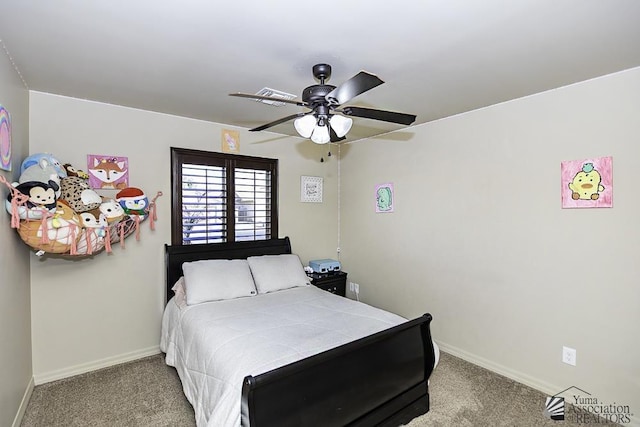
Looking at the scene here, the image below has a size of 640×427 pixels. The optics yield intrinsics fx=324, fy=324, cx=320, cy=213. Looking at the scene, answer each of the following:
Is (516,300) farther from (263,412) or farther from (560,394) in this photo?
(263,412)

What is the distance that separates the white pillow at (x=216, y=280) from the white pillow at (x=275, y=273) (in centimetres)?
9

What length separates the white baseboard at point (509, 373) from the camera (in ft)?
8.26

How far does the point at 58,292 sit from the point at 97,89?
5.64 ft

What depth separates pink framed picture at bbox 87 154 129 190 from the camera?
2855 millimetres

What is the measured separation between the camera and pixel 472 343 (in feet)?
10.1

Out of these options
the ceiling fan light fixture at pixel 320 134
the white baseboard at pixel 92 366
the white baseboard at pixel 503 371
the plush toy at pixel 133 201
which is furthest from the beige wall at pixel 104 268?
the white baseboard at pixel 503 371

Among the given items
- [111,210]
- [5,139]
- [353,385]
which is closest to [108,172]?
[111,210]

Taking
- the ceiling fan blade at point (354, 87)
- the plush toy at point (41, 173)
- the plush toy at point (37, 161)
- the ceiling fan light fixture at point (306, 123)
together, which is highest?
the ceiling fan blade at point (354, 87)

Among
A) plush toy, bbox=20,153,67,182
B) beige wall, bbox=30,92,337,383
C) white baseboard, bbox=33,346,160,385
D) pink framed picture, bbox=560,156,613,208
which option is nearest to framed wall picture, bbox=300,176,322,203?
beige wall, bbox=30,92,337,383

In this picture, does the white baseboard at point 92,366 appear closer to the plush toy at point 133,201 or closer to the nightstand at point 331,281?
the plush toy at point 133,201

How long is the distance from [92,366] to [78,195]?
1551 mm

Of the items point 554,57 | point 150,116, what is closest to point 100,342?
point 150,116

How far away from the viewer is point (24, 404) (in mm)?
2293

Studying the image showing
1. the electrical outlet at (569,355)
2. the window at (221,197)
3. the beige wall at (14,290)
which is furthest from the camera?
the window at (221,197)
